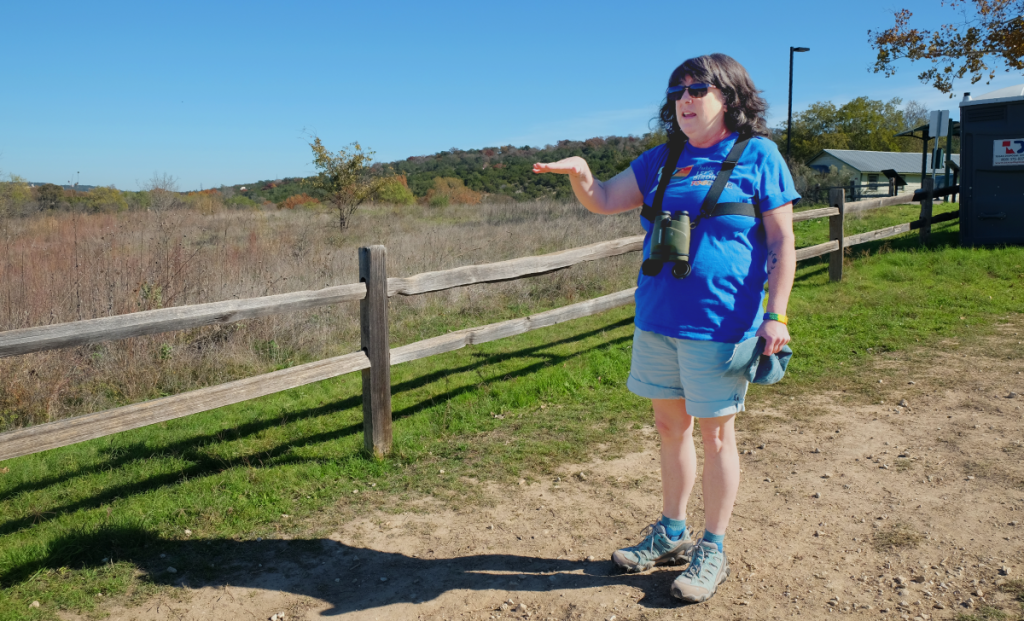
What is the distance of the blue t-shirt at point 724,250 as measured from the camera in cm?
246

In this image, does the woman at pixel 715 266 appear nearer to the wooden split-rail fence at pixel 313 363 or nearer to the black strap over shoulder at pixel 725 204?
the black strap over shoulder at pixel 725 204

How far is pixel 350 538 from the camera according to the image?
3527mm

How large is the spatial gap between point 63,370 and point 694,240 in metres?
5.42

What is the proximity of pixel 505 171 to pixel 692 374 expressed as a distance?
5878cm

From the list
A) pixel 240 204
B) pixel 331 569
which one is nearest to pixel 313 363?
pixel 331 569

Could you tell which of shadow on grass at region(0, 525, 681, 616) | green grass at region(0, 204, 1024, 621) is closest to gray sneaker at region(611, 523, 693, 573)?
shadow on grass at region(0, 525, 681, 616)

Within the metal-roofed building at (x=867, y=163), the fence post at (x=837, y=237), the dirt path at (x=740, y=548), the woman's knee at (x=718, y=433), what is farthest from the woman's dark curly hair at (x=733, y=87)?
the metal-roofed building at (x=867, y=163)

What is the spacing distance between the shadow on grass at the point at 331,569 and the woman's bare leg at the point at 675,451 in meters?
0.34

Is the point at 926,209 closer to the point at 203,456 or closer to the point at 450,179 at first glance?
the point at 203,456

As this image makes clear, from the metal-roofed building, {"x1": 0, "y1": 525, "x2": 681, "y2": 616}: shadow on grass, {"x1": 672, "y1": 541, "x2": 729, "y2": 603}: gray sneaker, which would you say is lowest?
{"x1": 0, "y1": 525, "x2": 681, "y2": 616}: shadow on grass

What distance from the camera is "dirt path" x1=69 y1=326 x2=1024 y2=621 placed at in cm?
278

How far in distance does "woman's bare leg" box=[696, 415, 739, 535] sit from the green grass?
1.56 m

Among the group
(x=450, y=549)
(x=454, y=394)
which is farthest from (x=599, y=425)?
(x=450, y=549)

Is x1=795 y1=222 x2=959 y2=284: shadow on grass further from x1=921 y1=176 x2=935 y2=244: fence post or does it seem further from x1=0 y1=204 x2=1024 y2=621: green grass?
x1=0 y1=204 x2=1024 y2=621: green grass
